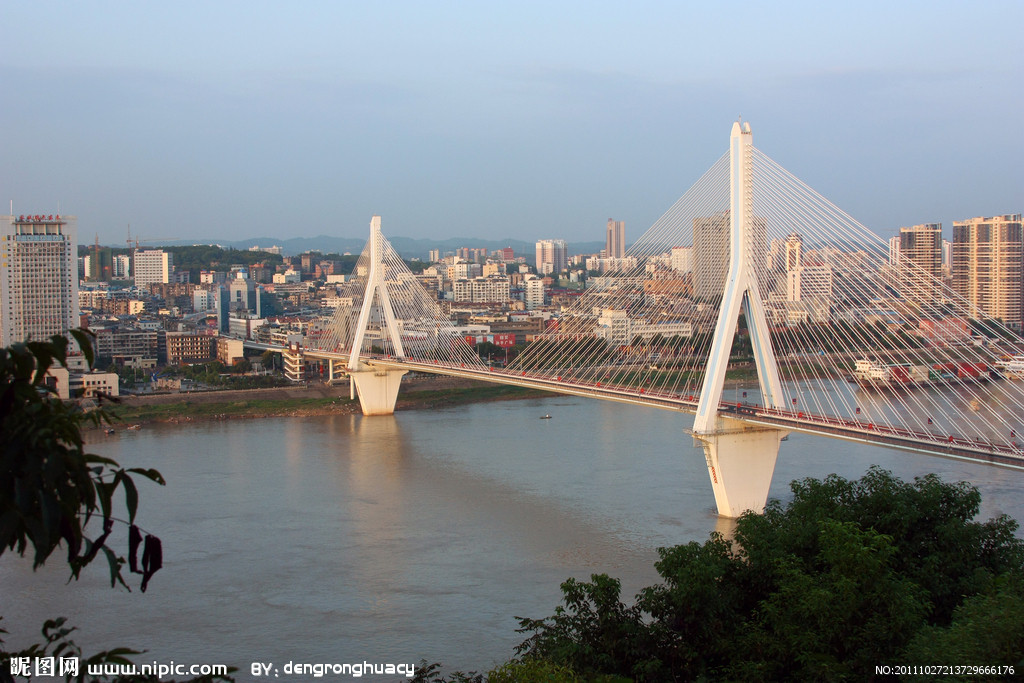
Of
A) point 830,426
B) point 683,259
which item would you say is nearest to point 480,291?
point 683,259

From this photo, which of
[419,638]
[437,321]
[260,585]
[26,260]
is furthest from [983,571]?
[26,260]

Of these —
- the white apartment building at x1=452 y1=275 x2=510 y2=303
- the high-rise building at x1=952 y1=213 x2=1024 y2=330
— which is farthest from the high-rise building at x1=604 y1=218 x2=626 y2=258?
the high-rise building at x1=952 y1=213 x2=1024 y2=330

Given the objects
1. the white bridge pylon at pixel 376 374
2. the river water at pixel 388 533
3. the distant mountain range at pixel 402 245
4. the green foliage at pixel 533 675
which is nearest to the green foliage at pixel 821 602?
the green foliage at pixel 533 675

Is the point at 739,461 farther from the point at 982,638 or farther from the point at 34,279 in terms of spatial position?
the point at 34,279

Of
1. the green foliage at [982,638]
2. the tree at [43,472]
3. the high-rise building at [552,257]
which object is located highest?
the high-rise building at [552,257]

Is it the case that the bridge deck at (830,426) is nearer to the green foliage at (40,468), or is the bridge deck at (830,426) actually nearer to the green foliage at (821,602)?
the green foliage at (821,602)
